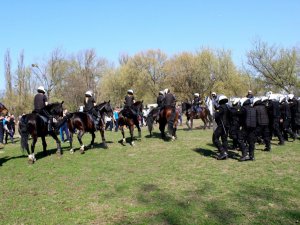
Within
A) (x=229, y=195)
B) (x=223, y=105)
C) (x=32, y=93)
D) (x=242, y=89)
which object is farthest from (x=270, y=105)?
(x=32, y=93)

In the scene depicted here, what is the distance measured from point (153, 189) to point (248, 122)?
16.0 feet

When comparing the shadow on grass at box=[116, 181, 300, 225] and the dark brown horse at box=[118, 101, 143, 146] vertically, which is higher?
the dark brown horse at box=[118, 101, 143, 146]

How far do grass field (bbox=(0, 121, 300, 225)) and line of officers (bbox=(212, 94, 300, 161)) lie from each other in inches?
22.9

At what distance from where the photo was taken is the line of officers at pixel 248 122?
35.8ft

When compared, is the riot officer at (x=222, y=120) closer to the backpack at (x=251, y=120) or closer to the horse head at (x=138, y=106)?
the backpack at (x=251, y=120)

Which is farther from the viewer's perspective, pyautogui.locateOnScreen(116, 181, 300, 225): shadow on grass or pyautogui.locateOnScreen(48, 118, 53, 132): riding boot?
pyautogui.locateOnScreen(48, 118, 53, 132): riding boot

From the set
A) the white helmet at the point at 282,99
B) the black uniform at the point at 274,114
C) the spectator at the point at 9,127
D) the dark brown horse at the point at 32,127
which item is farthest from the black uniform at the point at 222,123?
the spectator at the point at 9,127

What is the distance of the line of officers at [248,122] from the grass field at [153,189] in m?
0.58

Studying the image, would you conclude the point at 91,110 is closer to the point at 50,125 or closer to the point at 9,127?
the point at 50,125

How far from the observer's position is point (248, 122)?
1106 centimetres

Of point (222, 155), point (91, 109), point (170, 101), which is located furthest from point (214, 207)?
point (170, 101)

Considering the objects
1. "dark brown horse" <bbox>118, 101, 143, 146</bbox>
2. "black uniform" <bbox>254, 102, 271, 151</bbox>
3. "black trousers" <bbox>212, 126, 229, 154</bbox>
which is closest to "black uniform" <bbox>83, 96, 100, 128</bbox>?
"dark brown horse" <bbox>118, 101, 143, 146</bbox>

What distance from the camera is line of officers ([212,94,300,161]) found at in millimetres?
10922

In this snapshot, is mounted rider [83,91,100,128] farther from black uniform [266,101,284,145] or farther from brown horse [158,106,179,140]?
black uniform [266,101,284,145]
